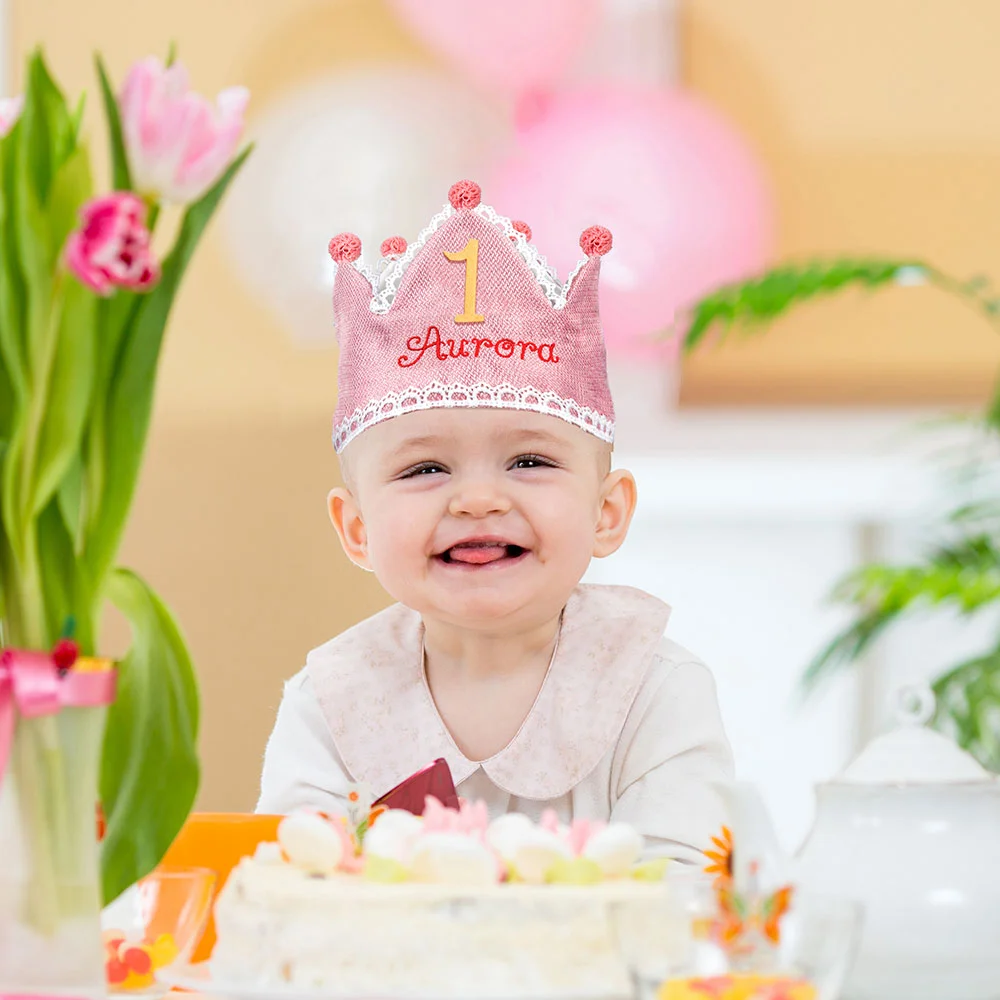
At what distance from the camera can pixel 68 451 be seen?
0.69 meters

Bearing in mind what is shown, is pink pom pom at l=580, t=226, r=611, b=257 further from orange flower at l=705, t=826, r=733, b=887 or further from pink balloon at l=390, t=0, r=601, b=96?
pink balloon at l=390, t=0, r=601, b=96

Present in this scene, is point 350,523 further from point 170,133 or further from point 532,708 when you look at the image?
point 170,133

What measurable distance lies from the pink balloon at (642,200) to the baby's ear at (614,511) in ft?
4.43

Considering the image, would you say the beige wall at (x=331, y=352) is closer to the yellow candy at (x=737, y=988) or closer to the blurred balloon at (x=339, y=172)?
the blurred balloon at (x=339, y=172)

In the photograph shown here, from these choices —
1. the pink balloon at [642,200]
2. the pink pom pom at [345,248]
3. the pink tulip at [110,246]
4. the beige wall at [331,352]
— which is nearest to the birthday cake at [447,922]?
the pink tulip at [110,246]

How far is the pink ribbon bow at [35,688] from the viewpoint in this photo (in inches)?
26.6

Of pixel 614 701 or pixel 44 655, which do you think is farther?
pixel 614 701

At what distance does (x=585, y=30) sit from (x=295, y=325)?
34.1 inches

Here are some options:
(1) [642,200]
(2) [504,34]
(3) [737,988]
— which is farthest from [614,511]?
(2) [504,34]

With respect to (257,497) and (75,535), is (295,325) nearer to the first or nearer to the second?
(257,497)

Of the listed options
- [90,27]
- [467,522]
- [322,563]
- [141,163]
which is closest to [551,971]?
[141,163]

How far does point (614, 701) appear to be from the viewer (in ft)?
4.00

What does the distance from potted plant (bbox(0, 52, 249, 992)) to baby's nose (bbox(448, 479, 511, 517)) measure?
39 cm

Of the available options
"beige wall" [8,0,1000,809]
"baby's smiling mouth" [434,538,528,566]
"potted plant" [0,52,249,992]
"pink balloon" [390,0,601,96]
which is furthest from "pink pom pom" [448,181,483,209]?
"beige wall" [8,0,1000,809]
